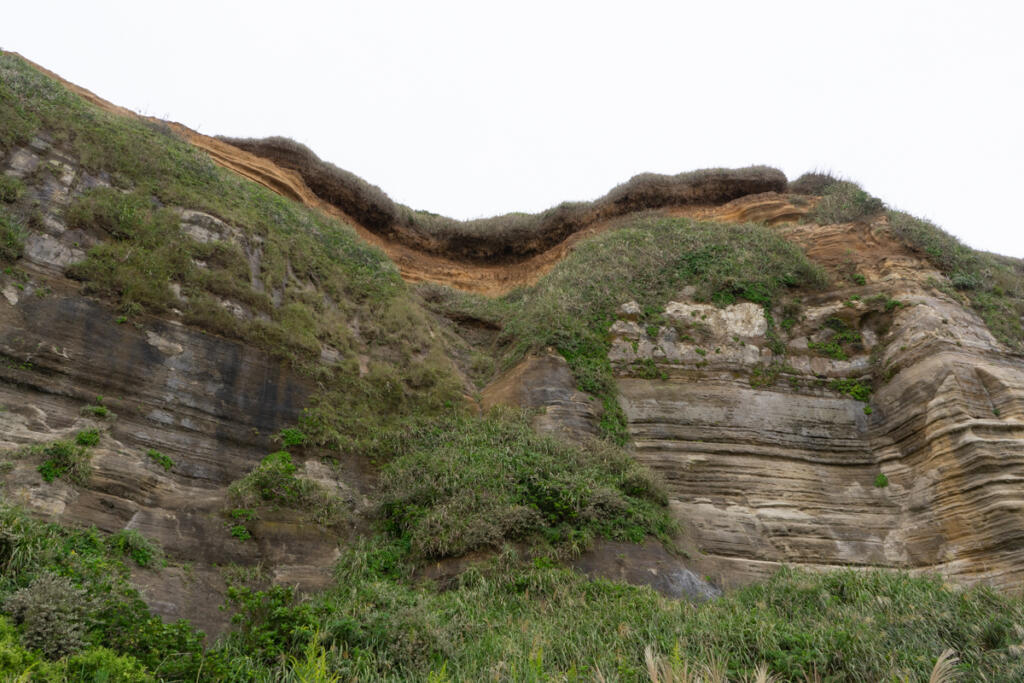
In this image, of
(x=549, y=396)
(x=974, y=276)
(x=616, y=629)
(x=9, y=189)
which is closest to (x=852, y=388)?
(x=974, y=276)

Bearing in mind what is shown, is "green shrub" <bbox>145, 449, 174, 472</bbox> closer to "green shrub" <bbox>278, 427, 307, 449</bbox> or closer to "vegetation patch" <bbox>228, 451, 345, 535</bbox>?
"vegetation patch" <bbox>228, 451, 345, 535</bbox>

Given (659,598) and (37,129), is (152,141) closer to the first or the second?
(37,129)

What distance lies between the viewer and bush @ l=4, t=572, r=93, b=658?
552 centimetres

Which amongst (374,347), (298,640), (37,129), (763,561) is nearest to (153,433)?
(298,640)

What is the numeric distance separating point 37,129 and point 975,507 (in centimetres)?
2142

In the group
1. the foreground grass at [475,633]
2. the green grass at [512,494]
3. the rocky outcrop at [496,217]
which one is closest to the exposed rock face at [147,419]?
the foreground grass at [475,633]

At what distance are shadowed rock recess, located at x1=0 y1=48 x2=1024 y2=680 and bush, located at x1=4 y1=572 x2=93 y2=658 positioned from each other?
82 cm

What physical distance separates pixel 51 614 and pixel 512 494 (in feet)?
25.3

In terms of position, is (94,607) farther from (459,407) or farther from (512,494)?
(459,407)

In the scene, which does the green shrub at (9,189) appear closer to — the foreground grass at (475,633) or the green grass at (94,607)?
the green grass at (94,607)

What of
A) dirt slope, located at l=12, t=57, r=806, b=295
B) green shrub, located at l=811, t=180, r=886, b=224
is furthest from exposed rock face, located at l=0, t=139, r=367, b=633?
green shrub, located at l=811, t=180, r=886, b=224

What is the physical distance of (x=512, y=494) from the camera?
478 inches

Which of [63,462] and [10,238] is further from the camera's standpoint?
[10,238]

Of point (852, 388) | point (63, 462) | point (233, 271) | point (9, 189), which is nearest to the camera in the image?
point (63, 462)
